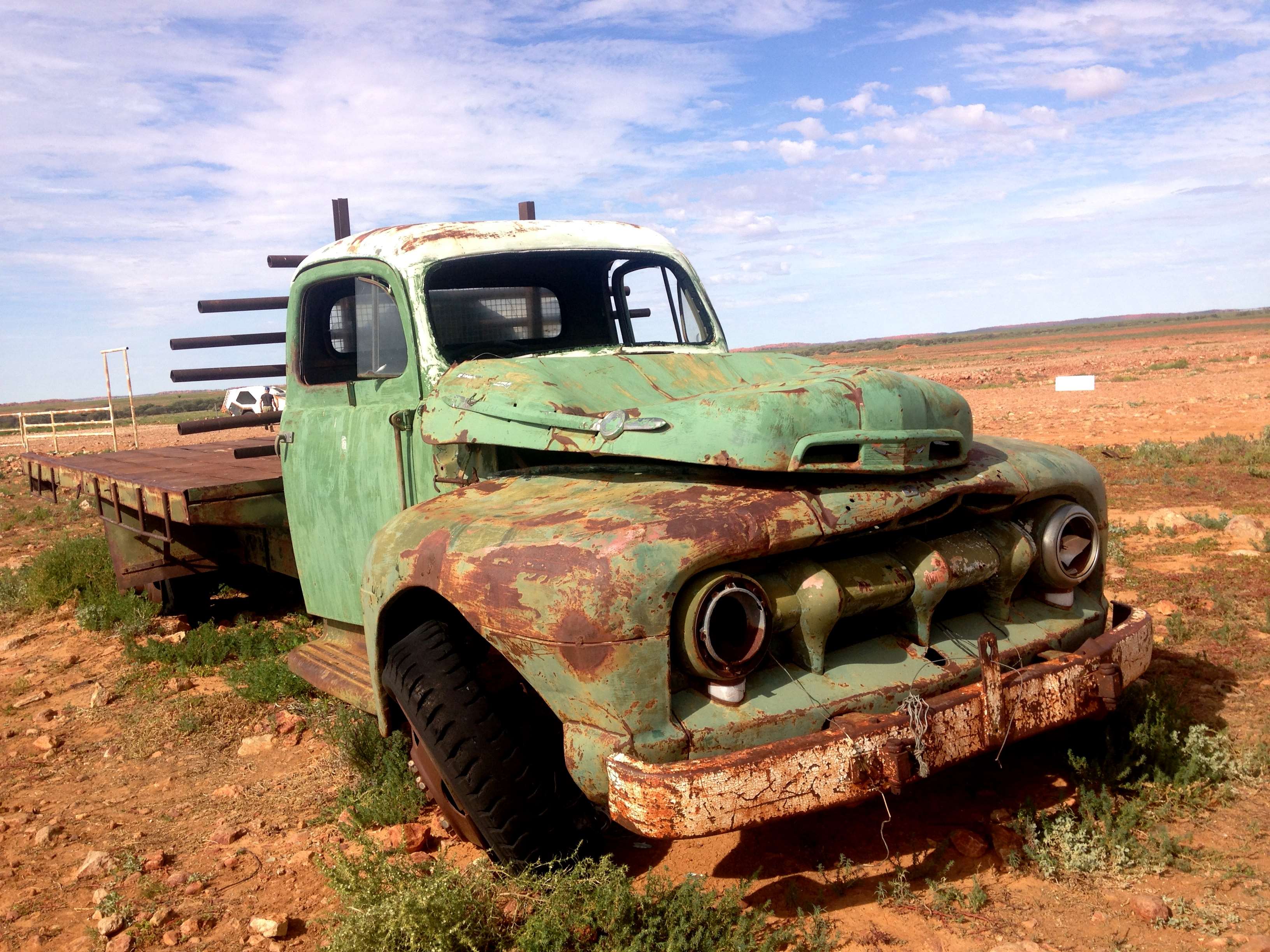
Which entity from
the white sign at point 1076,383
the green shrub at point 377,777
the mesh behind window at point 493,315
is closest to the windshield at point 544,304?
the mesh behind window at point 493,315

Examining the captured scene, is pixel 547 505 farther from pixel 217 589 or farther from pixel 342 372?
pixel 217 589

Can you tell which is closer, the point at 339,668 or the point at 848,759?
the point at 848,759

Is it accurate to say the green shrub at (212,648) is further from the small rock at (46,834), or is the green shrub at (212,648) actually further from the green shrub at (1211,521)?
the green shrub at (1211,521)

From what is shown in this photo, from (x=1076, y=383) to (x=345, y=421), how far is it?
21708 millimetres

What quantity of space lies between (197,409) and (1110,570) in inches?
2295

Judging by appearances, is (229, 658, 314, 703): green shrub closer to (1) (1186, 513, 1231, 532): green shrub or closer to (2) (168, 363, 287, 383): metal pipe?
(2) (168, 363, 287, 383): metal pipe

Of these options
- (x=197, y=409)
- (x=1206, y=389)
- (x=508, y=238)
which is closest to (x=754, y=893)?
(x=508, y=238)

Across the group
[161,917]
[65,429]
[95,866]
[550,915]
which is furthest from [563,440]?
[65,429]

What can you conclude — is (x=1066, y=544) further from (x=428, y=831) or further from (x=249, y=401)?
(x=249, y=401)

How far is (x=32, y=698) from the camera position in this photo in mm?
5180

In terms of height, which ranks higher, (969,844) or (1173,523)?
(1173,523)

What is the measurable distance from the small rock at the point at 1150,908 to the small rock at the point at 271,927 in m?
2.36

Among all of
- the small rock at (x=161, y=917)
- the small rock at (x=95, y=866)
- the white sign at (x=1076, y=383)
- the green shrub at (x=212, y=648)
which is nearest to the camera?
the small rock at (x=161, y=917)

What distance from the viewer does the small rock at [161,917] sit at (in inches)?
116
